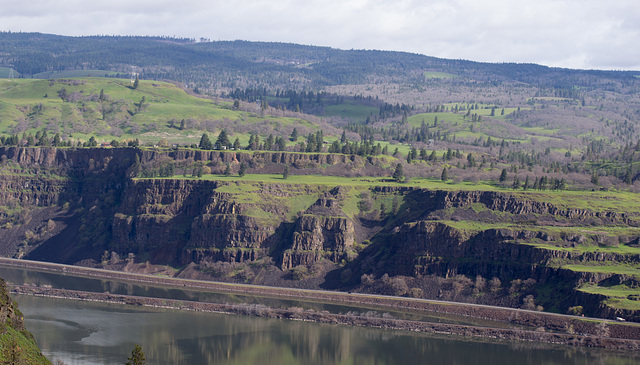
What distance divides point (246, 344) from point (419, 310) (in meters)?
33.7

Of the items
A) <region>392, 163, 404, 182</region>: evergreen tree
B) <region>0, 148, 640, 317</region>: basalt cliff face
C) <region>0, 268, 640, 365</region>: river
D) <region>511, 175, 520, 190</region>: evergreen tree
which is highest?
<region>511, 175, 520, 190</region>: evergreen tree

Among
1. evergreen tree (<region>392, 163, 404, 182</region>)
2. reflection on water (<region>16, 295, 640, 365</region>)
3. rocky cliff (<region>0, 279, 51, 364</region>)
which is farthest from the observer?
evergreen tree (<region>392, 163, 404, 182</region>)

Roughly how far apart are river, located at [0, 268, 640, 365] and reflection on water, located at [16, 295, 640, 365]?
0.11 meters

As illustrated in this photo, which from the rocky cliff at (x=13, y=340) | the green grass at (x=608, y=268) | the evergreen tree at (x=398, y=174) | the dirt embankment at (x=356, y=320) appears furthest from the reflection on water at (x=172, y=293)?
the rocky cliff at (x=13, y=340)

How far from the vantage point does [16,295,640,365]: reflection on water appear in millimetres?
114719

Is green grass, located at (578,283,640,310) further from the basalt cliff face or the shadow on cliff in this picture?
the shadow on cliff

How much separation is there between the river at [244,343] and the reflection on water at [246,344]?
0.38 feet

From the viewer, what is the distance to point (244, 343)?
12250cm

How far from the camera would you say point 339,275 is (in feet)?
532

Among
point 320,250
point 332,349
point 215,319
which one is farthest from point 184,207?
point 332,349

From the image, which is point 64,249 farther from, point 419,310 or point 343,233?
point 419,310

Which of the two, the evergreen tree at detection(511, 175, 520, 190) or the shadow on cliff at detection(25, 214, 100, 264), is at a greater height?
the evergreen tree at detection(511, 175, 520, 190)

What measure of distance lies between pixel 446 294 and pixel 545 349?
27604 millimetres

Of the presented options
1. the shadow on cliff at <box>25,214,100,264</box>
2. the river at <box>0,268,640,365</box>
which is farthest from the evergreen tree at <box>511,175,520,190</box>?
the shadow on cliff at <box>25,214,100,264</box>
